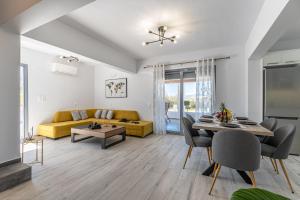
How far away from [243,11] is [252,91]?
6.33 feet

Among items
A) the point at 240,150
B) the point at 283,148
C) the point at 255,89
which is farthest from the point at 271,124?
the point at 240,150

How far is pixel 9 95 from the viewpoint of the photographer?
2.22 meters

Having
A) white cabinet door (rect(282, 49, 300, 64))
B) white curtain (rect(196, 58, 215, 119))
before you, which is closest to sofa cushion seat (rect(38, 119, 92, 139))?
white curtain (rect(196, 58, 215, 119))

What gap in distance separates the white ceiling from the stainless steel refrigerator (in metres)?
1.10

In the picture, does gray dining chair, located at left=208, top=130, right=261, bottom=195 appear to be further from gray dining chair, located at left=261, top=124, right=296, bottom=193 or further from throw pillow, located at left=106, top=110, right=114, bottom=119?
throw pillow, located at left=106, top=110, right=114, bottom=119

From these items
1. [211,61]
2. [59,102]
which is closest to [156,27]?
[211,61]

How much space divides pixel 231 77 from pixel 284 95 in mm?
1321

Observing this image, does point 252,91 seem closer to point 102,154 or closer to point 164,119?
point 164,119

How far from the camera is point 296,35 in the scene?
3.27 metres

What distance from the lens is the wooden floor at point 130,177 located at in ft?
6.14

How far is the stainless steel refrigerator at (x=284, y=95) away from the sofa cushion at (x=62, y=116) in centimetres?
574

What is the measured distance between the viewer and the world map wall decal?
5859 mm

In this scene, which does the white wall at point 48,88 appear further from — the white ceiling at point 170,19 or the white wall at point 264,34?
the white wall at point 264,34

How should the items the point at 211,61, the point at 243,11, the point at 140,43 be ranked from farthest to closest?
the point at 211,61, the point at 140,43, the point at 243,11
